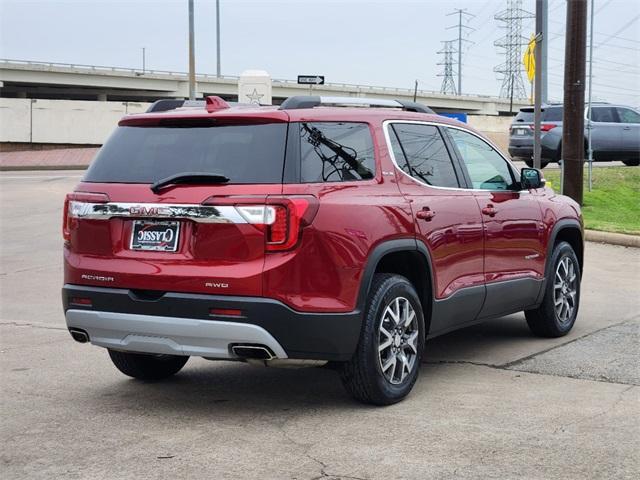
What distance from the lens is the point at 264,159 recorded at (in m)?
5.53

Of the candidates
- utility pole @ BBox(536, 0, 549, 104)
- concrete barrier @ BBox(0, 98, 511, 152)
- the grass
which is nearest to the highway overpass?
concrete barrier @ BBox(0, 98, 511, 152)

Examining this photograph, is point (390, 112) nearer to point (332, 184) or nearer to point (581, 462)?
point (332, 184)

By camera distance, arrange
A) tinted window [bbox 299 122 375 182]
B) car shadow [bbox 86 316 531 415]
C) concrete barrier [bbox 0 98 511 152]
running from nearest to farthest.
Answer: tinted window [bbox 299 122 375 182], car shadow [bbox 86 316 531 415], concrete barrier [bbox 0 98 511 152]

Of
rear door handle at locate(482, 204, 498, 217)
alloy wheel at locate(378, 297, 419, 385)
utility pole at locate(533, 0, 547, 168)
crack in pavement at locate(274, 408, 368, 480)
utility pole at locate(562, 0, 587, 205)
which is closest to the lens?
crack in pavement at locate(274, 408, 368, 480)

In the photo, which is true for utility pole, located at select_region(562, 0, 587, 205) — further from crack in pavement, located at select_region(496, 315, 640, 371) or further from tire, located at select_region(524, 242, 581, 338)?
tire, located at select_region(524, 242, 581, 338)

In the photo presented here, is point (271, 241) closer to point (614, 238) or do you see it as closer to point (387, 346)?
point (387, 346)

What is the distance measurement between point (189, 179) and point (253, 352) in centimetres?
104

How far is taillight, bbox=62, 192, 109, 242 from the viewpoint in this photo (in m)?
5.82

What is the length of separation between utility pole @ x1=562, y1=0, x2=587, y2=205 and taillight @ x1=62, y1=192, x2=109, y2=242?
11404 millimetres

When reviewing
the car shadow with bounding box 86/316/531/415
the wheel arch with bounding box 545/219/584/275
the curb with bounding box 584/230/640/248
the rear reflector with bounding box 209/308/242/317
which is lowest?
the car shadow with bounding box 86/316/531/415

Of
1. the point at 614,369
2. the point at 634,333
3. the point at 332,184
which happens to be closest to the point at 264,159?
the point at 332,184

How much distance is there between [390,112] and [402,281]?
3.85 ft

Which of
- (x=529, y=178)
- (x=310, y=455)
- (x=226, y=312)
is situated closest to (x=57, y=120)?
(x=529, y=178)

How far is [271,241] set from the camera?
534 cm
